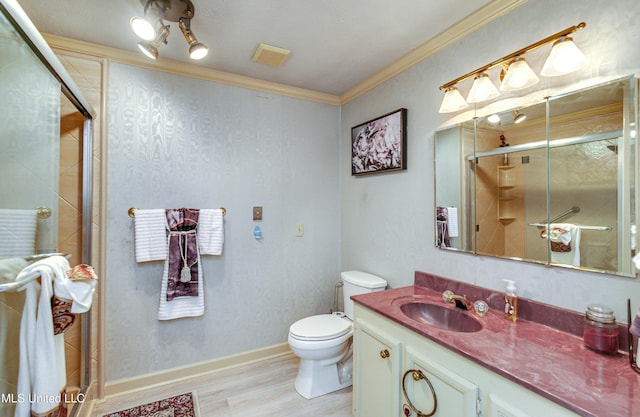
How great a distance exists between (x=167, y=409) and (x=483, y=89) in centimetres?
264

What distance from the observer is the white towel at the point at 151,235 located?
6.36 feet

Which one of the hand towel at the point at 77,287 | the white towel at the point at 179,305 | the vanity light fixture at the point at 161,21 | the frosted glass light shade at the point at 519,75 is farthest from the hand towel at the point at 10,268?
the frosted glass light shade at the point at 519,75

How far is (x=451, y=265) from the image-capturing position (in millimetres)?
1680

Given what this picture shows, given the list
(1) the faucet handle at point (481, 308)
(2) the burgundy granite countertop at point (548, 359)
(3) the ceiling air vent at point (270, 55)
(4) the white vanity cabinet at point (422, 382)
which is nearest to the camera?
(2) the burgundy granite countertop at point (548, 359)

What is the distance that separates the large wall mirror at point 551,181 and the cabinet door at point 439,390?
2.19 feet

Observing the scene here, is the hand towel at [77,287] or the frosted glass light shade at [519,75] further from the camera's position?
the frosted glass light shade at [519,75]

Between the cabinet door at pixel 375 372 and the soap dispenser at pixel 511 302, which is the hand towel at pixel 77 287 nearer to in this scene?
the cabinet door at pixel 375 372

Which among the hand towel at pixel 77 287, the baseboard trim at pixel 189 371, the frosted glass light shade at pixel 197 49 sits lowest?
the baseboard trim at pixel 189 371

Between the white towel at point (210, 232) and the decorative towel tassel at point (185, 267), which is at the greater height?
the white towel at point (210, 232)

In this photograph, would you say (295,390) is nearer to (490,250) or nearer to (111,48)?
(490,250)

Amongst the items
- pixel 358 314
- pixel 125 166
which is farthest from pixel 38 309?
pixel 358 314

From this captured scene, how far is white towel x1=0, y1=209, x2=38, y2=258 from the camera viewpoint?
102 cm

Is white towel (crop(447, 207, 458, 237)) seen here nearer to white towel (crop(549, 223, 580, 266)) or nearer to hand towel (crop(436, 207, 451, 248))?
hand towel (crop(436, 207, 451, 248))

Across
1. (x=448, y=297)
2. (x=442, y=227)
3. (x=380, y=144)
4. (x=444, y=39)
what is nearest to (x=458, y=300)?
(x=448, y=297)
